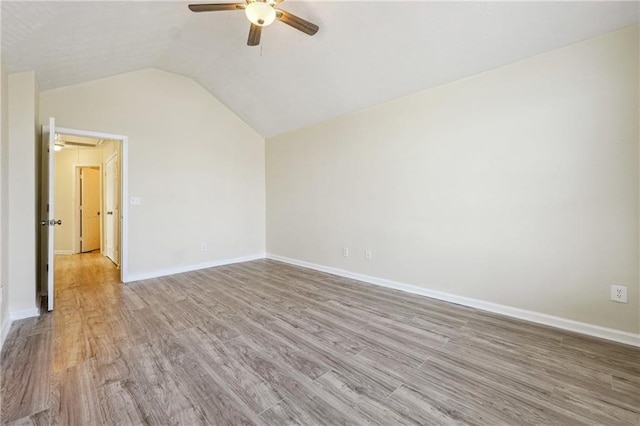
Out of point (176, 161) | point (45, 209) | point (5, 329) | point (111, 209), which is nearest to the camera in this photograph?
point (5, 329)

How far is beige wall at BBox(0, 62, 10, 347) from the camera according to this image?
2.38 metres

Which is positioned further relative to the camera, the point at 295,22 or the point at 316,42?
the point at 316,42

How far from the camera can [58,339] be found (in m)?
2.35

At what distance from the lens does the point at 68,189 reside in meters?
6.51

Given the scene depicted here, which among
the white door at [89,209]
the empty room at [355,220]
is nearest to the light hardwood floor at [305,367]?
the empty room at [355,220]

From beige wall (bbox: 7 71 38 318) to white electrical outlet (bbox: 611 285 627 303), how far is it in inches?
209

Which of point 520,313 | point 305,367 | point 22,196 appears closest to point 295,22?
point 305,367

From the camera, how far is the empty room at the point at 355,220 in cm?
174

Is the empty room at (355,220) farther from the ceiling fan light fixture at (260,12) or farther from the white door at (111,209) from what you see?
the white door at (111,209)

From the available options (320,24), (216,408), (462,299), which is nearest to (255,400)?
(216,408)

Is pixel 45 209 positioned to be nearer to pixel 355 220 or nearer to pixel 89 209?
pixel 355 220

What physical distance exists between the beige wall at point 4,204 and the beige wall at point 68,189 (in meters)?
4.43

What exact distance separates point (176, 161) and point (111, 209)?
236 cm

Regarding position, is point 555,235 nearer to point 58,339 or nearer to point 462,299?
point 462,299
